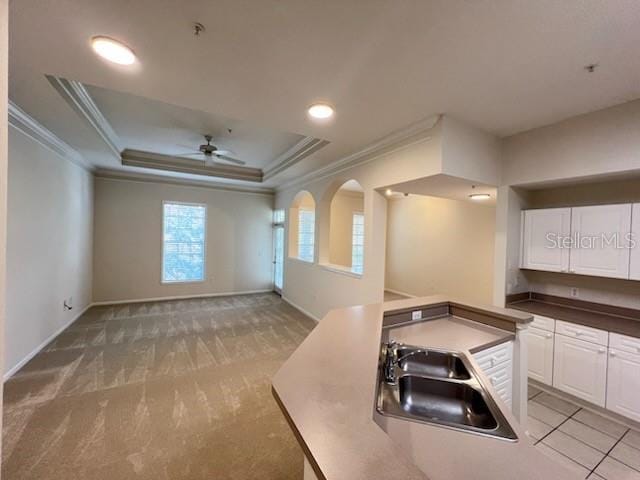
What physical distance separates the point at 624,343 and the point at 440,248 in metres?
3.65

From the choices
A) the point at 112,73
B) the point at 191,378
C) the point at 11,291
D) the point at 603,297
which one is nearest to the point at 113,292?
the point at 11,291

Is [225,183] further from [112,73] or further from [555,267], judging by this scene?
[555,267]

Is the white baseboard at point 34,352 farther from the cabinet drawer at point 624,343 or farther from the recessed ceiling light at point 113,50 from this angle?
the cabinet drawer at point 624,343

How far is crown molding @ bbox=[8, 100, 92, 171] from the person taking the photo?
271 centimetres

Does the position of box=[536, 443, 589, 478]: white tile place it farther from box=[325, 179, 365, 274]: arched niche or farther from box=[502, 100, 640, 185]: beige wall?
box=[325, 179, 365, 274]: arched niche

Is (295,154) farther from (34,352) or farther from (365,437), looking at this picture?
(34,352)

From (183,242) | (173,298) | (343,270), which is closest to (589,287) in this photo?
(343,270)

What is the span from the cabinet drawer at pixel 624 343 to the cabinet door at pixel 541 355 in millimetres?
440

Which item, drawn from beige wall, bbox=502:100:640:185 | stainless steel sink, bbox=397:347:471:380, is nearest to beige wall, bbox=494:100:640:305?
beige wall, bbox=502:100:640:185

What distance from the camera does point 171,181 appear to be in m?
6.06

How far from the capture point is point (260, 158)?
5.03 metres

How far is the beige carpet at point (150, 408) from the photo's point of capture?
1804mm

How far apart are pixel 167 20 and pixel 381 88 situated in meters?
1.50

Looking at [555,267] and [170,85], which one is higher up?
[170,85]
